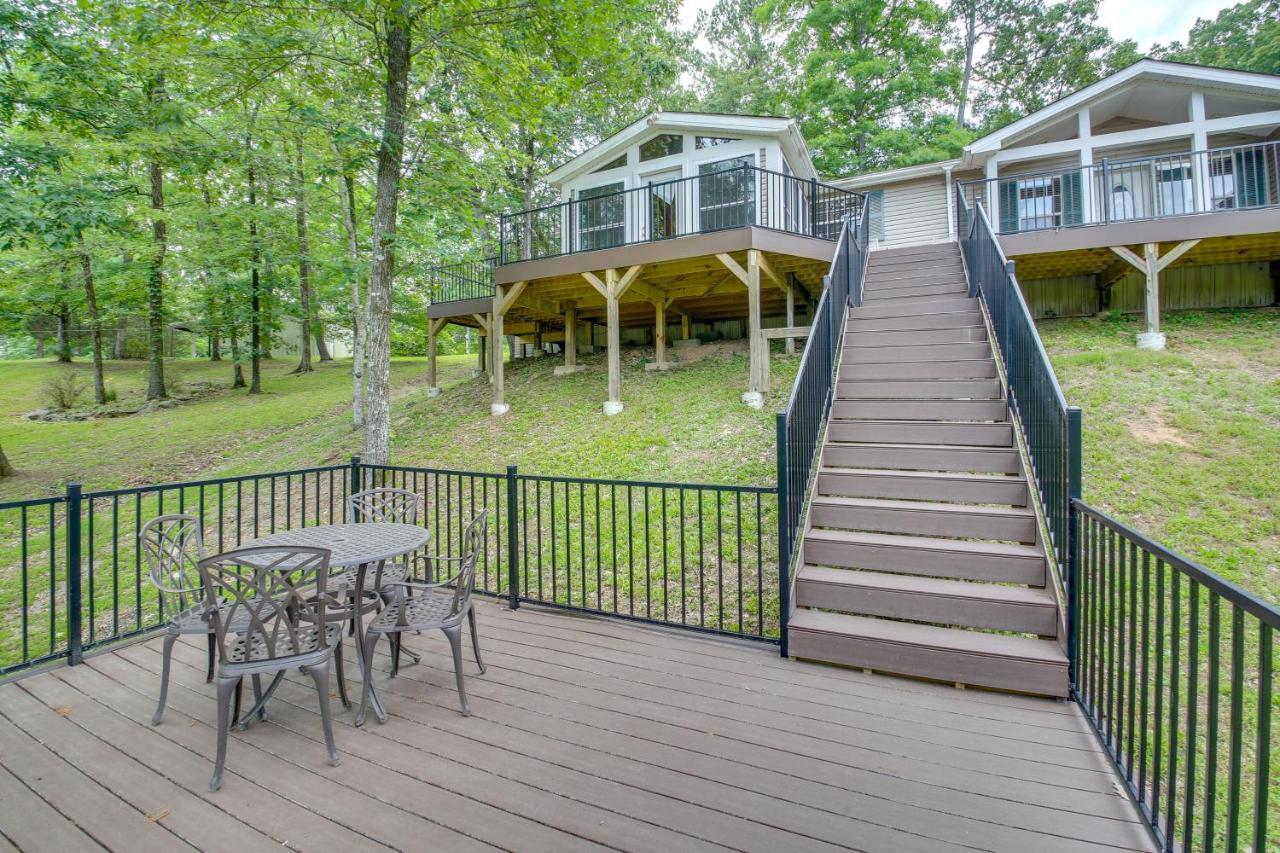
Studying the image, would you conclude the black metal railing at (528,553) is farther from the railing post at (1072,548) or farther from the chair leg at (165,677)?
the railing post at (1072,548)

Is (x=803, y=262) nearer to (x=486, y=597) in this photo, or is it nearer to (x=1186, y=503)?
(x=1186, y=503)

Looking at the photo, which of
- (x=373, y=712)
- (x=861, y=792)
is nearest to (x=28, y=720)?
(x=373, y=712)

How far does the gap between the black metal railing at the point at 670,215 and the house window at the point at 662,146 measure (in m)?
0.81

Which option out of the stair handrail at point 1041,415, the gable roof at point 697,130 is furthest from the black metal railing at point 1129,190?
the stair handrail at point 1041,415

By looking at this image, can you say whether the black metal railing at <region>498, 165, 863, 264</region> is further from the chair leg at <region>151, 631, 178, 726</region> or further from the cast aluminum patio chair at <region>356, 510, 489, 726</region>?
the chair leg at <region>151, 631, 178, 726</region>

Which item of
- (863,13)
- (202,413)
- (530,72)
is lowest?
(202,413)

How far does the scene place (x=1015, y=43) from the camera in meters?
21.0

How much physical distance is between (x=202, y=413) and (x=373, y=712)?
1497cm

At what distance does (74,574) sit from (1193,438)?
31.7 feet

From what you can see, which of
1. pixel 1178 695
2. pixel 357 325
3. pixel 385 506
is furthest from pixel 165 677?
pixel 357 325

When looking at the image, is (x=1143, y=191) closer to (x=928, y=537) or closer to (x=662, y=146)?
(x=662, y=146)

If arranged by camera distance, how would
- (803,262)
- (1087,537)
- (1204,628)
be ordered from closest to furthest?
(1087,537) → (1204,628) → (803,262)

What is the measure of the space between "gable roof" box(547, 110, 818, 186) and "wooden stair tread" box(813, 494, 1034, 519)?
31.2 feet

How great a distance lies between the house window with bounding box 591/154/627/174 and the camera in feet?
43.1
